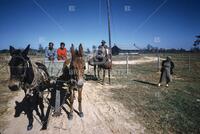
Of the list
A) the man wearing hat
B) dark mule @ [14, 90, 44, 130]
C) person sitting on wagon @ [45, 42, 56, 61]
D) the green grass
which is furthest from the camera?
the man wearing hat

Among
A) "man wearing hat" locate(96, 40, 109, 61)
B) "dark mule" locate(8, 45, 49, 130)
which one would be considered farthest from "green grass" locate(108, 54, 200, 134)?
"dark mule" locate(8, 45, 49, 130)

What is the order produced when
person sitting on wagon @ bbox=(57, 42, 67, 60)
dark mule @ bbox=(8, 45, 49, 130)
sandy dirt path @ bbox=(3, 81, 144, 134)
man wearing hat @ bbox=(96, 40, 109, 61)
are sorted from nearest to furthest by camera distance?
dark mule @ bbox=(8, 45, 49, 130) < sandy dirt path @ bbox=(3, 81, 144, 134) < person sitting on wagon @ bbox=(57, 42, 67, 60) < man wearing hat @ bbox=(96, 40, 109, 61)

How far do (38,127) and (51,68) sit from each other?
10.8 ft

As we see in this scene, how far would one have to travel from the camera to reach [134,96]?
8.30 metres

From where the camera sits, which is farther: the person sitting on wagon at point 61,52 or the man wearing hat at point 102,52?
the man wearing hat at point 102,52

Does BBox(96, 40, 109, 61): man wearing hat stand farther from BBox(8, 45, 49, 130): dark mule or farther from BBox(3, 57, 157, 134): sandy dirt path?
BBox(8, 45, 49, 130): dark mule

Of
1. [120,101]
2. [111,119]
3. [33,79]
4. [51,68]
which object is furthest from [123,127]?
[51,68]

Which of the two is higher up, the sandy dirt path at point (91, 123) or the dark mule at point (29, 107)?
the dark mule at point (29, 107)

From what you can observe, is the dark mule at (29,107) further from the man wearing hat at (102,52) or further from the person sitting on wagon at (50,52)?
the man wearing hat at (102,52)

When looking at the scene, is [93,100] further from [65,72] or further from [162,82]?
[162,82]

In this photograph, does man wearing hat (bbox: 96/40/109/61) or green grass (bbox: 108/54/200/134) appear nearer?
green grass (bbox: 108/54/200/134)

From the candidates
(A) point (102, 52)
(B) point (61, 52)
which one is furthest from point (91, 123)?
(A) point (102, 52)

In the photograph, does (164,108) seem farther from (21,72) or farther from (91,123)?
(21,72)

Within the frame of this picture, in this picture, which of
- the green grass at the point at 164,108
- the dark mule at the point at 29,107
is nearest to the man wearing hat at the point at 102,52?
the green grass at the point at 164,108
